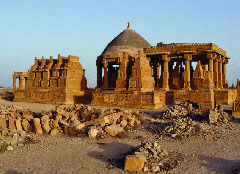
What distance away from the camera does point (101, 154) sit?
7.09 m

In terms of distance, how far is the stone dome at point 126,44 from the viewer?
78.4 ft

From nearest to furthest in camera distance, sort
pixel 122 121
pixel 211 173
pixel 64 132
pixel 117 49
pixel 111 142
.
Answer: pixel 211 173
pixel 111 142
pixel 64 132
pixel 122 121
pixel 117 49

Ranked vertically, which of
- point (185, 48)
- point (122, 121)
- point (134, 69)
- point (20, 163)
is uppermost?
point (185, 48)

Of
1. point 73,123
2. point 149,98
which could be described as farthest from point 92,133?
point 149,98

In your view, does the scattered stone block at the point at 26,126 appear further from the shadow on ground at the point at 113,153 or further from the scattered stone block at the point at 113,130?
the shadow on ground at the point at 113,153

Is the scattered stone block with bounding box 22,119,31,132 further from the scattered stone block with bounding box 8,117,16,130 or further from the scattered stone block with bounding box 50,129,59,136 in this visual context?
the scattered stone block with bounding box 50,129,59,136

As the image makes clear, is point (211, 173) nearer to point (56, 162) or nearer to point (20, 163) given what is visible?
point (56, 162)

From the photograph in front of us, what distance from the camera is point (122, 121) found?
9.95 m

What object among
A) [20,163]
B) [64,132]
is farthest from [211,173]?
[64,132]

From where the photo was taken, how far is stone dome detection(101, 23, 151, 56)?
2389 cm

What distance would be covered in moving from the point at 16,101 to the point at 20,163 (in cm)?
1645

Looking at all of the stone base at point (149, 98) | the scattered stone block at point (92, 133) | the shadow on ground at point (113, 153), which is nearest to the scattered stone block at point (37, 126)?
the scattered stone block at point (92, 133)

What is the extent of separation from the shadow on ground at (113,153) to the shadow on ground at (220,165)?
76.7 inches

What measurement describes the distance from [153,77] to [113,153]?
9.99 m
